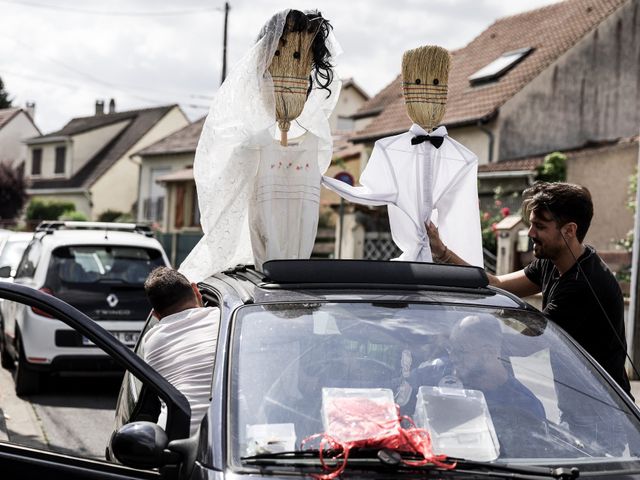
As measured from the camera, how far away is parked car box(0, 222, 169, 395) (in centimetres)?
1105

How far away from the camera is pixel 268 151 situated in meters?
5.77

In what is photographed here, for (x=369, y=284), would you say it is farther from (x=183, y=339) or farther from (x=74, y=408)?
(x=74, y=408)

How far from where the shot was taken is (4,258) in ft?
55.7

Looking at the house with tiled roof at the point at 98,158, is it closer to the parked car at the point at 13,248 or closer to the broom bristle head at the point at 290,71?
the parked car at the point at 13,248

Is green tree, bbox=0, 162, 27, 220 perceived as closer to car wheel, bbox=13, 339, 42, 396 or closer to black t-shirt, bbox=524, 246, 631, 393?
car wheel, bbox=13, 339, 42, 396

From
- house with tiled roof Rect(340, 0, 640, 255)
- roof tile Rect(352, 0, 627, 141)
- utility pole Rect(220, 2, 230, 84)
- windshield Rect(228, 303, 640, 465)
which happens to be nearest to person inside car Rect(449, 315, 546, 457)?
windshield Rect(228, 303, 640, 465)

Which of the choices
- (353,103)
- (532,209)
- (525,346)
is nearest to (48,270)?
(532,209)

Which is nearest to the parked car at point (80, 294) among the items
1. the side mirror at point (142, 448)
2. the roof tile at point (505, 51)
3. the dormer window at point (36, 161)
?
the side mirror at point (142, 448)

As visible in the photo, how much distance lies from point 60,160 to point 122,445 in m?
59.0

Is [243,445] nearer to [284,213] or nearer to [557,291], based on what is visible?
[557,291]

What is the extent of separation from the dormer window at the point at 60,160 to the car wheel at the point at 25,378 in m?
50.1

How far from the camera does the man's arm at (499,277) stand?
17.6 feet

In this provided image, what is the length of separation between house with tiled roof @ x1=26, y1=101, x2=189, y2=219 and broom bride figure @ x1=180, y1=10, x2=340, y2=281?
50790mm

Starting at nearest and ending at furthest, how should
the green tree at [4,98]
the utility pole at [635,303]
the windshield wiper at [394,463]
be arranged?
Answer: the windshield wiper at [394,463] → the utility pole at [635,303] → the green tree at [4,98]
